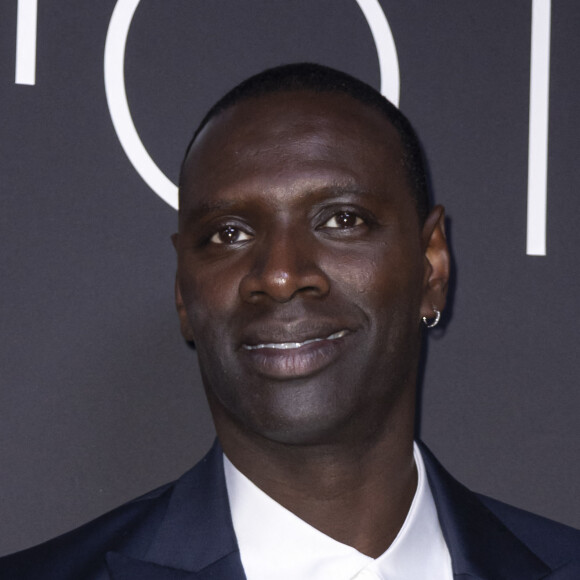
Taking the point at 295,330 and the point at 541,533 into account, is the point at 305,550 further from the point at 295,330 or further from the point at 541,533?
the point at 541,533

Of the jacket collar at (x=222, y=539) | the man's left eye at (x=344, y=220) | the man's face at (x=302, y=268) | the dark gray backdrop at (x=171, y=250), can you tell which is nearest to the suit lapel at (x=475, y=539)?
the jacket collar at (x=222, y=539)

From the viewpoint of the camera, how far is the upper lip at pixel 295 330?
123 centimetres

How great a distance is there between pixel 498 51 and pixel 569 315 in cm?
54

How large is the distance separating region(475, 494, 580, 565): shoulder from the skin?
0.26 m

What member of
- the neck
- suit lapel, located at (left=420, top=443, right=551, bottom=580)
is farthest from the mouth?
suit lapel, located at (left=420, top=443, right=551, bottom=580)

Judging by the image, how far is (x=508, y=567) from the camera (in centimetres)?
136

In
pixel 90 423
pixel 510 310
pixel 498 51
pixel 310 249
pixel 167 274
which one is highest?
pixel 498 51

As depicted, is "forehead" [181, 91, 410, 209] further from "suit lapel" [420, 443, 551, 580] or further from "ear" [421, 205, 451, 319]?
"suit lapel" [420, 443, 551, 580]

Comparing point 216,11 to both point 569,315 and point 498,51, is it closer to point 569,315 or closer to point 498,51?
point 498,51

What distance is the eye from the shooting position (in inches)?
52.5

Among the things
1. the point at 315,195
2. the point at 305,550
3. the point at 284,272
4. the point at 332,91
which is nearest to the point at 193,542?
the point at 305,550

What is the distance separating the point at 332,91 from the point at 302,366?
1.41 ft

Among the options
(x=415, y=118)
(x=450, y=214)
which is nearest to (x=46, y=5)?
(x=415, y=118)

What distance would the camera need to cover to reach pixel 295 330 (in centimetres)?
123
